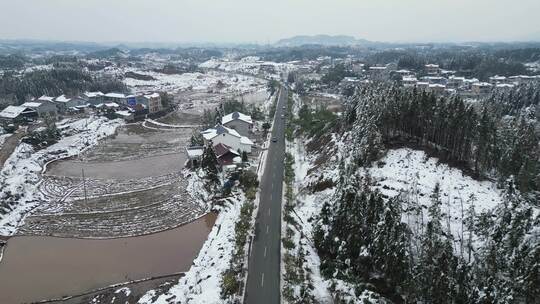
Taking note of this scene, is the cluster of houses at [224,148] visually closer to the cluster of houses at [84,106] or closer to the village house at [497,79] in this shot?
the cluster of houses at [84,106]

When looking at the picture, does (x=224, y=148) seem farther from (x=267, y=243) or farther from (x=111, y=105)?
(x=111, y=105)

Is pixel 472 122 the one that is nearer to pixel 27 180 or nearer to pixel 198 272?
pixel 198 272

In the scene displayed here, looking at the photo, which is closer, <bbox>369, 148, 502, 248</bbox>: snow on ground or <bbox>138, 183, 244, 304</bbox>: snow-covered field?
<bbox>138, 183, 244, 304</bbox>: snow-covered field

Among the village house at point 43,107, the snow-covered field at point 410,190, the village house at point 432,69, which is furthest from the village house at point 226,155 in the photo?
the village house at point 432,69

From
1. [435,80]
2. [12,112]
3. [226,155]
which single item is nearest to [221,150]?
[226,155]

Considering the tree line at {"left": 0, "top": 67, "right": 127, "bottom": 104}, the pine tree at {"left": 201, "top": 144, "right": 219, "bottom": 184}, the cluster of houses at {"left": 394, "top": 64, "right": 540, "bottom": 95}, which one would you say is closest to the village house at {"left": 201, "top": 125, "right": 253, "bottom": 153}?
the pine tree at {"left": 201, "top": 144, "right": 219, "bottom": 184}

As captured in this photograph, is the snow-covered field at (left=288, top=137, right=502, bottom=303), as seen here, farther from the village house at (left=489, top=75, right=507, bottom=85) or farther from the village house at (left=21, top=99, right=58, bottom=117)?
the village house at (left=489, top=75, right=507, bottom=85)
